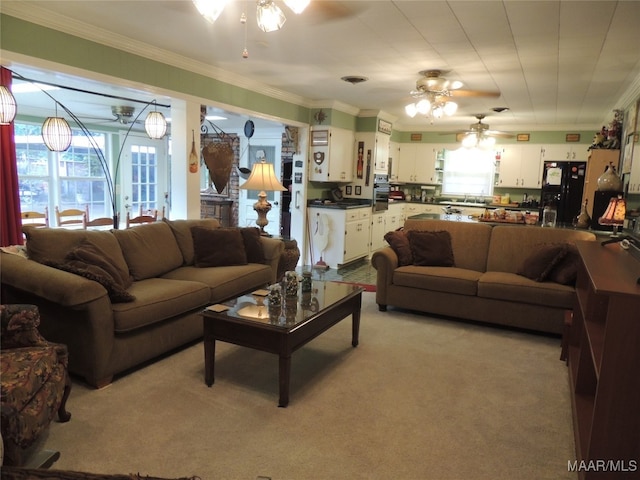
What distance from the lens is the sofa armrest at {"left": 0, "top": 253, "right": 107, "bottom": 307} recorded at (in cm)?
253

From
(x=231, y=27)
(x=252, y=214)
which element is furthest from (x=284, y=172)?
(x=231, y=27)

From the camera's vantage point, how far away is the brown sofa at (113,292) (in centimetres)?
263

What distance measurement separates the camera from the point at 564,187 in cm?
780

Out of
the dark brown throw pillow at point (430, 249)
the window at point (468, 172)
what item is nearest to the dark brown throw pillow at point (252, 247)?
the dark brown throw pillow at point (430, 249)

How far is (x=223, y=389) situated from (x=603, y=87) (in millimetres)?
5006

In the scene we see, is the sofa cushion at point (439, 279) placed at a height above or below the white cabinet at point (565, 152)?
below

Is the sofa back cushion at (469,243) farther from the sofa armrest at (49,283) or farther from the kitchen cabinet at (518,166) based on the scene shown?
the kitchen cabinet at (518,166)

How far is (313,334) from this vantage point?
2848 mm

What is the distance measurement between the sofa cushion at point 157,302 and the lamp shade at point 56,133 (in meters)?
2.77

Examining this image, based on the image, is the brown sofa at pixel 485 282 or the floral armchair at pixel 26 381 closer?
the floral armchair at pixel 26 381

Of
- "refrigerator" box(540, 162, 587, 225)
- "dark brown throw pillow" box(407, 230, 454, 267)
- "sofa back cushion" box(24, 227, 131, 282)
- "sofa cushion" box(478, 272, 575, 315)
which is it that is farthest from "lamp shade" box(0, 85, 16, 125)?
"refrigerator" box(540, 162, 587, 225)

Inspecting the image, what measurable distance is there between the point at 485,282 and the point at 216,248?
98.3 inches

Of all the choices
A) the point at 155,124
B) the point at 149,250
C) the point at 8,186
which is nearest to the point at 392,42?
the point at 149,250

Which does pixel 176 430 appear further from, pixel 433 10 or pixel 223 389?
pixel 433 10
